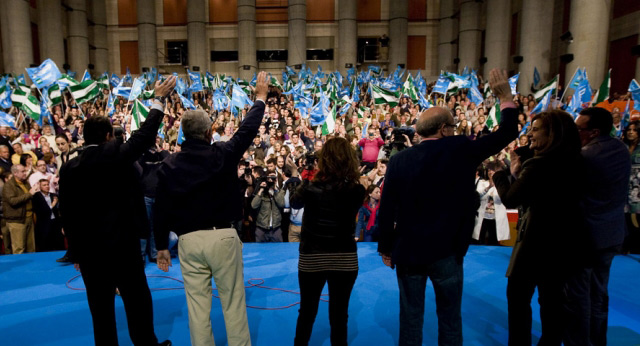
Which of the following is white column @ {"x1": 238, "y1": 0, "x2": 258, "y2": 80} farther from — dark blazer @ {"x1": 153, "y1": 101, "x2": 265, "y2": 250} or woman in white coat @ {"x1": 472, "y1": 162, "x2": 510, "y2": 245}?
dark blazer @ {"x1": 153, "y1": 101, "x2": 265, "y2": 250}

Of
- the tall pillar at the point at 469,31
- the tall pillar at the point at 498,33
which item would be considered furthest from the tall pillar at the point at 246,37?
the tall pillar at the point at 498,33

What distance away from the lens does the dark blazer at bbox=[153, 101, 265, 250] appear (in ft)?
9.02

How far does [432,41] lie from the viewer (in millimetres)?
30109

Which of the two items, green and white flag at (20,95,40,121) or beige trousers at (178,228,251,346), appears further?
green and white flag at (20,95,40,121)

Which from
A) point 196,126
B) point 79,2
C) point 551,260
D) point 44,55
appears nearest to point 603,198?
point 551,260

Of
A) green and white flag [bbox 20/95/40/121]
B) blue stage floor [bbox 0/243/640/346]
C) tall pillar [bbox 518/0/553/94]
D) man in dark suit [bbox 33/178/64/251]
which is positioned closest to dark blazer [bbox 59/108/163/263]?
blue stage floor [bbox 0/243/640/346]

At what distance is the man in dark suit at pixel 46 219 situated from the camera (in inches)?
281

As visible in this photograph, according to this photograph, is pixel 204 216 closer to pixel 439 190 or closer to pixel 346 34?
pixel 439 190

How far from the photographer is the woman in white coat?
3798mm

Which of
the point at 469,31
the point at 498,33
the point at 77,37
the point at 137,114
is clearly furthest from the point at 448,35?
the point at 77,37

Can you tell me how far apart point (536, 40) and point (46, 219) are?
20.0m

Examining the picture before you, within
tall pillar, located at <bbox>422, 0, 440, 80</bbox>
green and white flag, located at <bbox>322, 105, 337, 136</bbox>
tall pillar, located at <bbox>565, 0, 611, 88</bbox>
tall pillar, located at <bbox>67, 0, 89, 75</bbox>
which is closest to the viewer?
green and white flag, located at <bbox>322, 105, 337, 136</bbox>

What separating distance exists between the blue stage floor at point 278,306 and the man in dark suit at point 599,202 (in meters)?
1.05

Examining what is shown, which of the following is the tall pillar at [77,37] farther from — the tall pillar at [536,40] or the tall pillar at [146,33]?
the tall pillar at [536,40]
